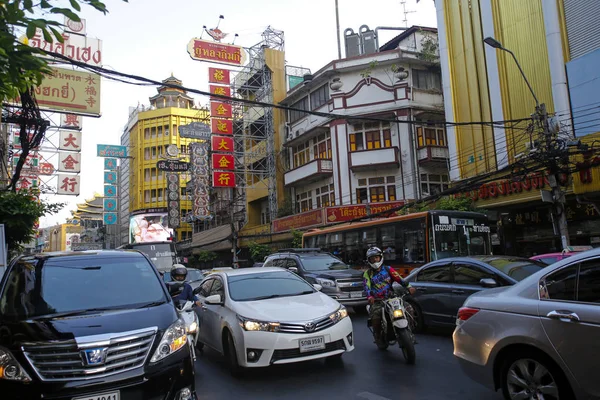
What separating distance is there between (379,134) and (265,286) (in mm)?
23755

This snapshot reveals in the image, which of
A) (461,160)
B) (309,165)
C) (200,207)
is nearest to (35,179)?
(200,207)

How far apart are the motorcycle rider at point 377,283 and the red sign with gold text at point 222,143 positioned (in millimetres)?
27463

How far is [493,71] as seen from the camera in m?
22.4

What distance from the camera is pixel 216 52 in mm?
32469

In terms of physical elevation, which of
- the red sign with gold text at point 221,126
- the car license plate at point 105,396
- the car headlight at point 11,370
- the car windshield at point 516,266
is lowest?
the car license plate at point 105,396

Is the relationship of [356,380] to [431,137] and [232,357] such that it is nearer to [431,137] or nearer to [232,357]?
[232,357]

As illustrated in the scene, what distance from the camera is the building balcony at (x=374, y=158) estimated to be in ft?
95.3

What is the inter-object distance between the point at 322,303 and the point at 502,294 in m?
2.95

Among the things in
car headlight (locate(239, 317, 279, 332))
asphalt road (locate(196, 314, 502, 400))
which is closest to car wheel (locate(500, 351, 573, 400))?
asphalt road (locate(196, 314, 502, 400))

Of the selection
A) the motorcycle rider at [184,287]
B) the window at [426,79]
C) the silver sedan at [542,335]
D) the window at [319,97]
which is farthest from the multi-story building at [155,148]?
the silver sedan at [542,335]

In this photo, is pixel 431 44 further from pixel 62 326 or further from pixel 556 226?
pixel 62 326

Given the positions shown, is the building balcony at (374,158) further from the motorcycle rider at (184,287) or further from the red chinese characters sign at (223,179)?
the motorcycle rider at (184,287)

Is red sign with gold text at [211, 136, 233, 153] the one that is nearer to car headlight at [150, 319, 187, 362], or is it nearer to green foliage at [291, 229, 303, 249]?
green foliage at [291, 229, 303, 249]

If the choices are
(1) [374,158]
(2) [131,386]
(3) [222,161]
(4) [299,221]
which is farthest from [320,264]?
(3) [222,161]
